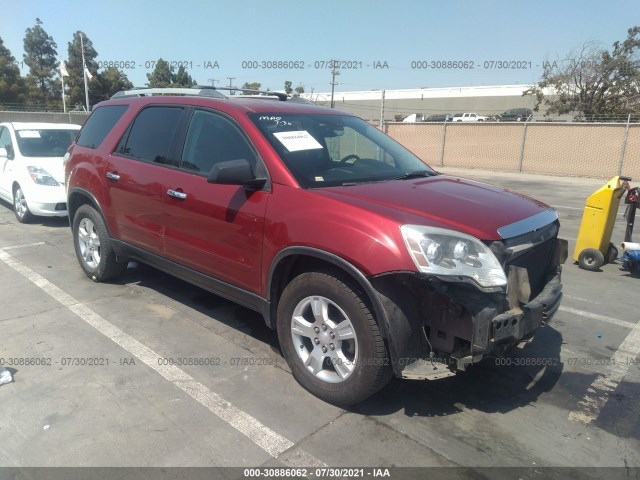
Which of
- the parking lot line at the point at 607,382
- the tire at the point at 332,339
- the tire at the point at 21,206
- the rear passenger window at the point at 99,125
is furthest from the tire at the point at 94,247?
the parking lot line at the point at 607,382

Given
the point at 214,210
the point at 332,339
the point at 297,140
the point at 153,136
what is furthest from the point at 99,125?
the point at 332,339

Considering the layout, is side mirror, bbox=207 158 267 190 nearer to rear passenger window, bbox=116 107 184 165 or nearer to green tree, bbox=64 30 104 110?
rear passenger window, bbox=116 107 184 165

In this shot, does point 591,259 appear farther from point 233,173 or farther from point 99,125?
point 99,125

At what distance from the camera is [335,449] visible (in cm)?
275

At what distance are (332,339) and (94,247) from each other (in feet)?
11.4

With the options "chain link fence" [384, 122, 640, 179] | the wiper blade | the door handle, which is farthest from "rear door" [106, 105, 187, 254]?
"chain link fence" [384, 122, 640, 179]

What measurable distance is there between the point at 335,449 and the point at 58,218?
8.11 meters

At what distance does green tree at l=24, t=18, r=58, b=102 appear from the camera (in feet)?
188

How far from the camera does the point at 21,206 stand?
8.37m

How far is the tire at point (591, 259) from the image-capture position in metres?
6.42

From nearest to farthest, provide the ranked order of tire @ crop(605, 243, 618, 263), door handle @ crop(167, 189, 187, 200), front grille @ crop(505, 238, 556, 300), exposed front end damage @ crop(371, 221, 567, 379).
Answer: exposed front end damage @ crop(371, 221, 567, 379)
front grille @ crop(505, 238, 556, 300)
door handle @ crop(167, 189, 187, 200)
tire @ crop(605, 243, 618, 263)

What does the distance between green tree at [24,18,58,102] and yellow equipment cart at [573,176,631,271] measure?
62429mm

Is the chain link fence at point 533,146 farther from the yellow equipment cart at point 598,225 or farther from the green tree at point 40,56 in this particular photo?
the green tree at point 40,56

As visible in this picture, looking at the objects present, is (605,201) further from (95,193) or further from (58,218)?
(58,218)
